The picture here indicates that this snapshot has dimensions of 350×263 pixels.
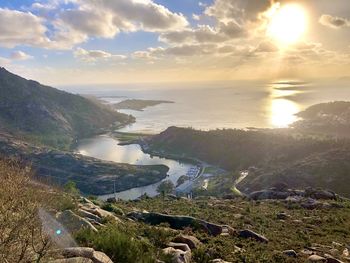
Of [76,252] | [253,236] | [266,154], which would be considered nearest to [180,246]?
[76,252]

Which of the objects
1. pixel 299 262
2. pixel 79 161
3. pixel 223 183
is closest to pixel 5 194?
pixel 299 262

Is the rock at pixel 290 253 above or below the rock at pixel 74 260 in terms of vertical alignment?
below

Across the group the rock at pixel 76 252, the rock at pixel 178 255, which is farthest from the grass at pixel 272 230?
the rock at pixel 76 252

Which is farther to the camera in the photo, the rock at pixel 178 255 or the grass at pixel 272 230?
Answer: the grass at pixel 272 230

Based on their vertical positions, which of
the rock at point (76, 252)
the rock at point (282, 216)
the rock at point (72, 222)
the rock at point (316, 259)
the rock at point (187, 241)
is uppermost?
the rock at point (76, 252)

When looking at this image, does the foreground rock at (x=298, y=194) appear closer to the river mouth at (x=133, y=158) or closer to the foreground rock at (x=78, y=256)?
the foreground rock at (x=78, y=256)

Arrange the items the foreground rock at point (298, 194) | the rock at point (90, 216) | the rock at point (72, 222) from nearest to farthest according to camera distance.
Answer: the rock at point (72, 222) < the rock at point (90, 216) < the foreground rock at point (298, 194)

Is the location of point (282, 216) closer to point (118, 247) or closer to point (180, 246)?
point (180, 246)
